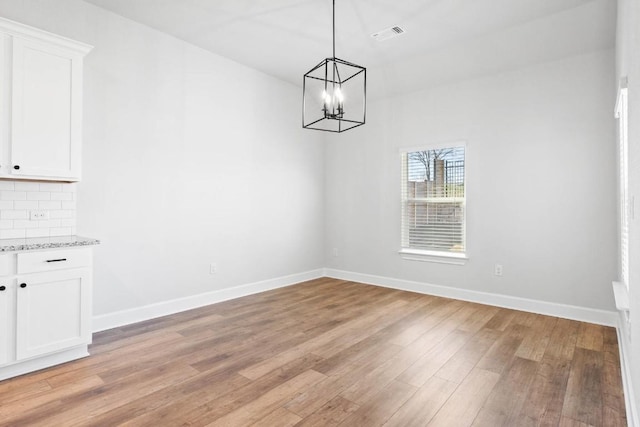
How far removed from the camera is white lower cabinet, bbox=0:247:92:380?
2.40m

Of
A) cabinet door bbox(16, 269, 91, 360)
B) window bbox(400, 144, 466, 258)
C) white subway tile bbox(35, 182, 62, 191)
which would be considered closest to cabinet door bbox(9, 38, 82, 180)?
white subway tile bbox(35, 182, 62, 191)

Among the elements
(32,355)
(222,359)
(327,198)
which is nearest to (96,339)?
(32,355)

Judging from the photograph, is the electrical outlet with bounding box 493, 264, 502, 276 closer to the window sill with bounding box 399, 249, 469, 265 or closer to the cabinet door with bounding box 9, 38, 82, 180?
the window sill with bounding box 399, 249, 469, 265

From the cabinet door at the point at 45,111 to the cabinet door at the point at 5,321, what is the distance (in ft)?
2.89

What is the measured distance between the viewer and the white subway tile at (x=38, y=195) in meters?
2.92

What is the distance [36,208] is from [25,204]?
3.1 inches

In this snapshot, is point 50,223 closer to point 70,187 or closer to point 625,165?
point 70,187

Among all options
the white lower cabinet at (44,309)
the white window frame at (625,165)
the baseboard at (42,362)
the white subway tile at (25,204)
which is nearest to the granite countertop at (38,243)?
the white lower cabinet at (44,309)

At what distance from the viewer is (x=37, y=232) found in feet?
9.68

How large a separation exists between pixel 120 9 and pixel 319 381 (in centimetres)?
384

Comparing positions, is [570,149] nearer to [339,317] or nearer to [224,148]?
[339,317]

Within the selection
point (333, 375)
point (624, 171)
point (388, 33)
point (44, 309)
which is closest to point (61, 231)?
point (44, 309)

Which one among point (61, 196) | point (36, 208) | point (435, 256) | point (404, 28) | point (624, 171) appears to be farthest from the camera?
point (435, 256)

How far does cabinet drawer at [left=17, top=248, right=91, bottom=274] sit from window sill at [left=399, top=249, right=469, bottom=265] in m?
3.89
